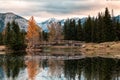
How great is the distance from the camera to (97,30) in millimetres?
139625

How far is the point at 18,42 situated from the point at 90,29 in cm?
4146

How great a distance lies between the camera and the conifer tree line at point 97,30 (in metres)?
128

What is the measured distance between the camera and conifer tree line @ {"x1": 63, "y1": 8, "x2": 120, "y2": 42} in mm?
128125

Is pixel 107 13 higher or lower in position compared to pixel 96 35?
higher

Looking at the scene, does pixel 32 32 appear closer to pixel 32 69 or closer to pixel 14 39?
pixel 14 39

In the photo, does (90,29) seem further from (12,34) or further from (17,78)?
(17,78)

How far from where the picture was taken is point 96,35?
140000 mm

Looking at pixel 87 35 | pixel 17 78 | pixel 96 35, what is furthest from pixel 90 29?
pixel 17 78

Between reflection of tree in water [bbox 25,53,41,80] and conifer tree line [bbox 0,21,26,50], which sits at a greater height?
reflection of tree in water [bbox 25,53,41,80]

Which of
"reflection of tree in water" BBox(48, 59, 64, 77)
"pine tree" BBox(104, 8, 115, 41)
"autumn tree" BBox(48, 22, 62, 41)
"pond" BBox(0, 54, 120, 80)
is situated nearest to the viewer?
"pond" BBox(0, 54, 120, 80)

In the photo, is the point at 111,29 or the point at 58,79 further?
the point at 111,29

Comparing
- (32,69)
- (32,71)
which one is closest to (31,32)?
(32,69)

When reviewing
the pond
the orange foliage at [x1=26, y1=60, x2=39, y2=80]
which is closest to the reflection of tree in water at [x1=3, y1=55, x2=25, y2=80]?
the pond

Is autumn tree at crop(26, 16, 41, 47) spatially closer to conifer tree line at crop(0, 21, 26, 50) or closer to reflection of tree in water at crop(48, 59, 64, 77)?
conifer tree line at crop(0, 21, 26, 50)
